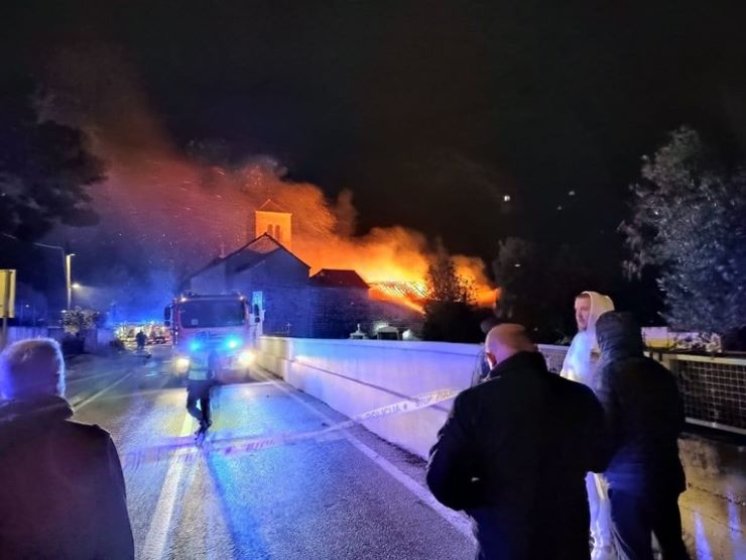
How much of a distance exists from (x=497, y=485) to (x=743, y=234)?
14.3 meters

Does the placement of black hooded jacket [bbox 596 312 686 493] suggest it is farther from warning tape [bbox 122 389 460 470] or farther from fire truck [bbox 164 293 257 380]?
fire truck [bbox 164 293 257 380]

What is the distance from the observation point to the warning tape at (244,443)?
25.0ft

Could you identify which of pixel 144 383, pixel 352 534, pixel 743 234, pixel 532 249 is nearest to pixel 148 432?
pixel 352 534

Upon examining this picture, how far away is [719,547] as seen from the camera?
11.9 feet

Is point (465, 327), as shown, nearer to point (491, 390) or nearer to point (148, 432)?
point (148, 432)

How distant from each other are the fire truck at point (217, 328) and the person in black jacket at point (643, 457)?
60.0ft

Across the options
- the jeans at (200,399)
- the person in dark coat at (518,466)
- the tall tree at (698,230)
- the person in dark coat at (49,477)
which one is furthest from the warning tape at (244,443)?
the tall tree at (698,230)

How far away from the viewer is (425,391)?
7676mm

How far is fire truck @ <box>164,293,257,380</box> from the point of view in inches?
813

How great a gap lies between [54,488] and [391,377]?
7306mm

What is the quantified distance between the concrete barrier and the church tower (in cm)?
6261

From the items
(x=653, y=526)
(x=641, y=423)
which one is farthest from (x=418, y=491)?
(x=641, y=423)

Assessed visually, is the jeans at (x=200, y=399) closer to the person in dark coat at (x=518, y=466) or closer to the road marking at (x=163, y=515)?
the road marking at (x=163, y=515)

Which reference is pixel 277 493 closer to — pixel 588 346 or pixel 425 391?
pixel 425 391
